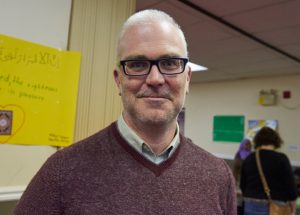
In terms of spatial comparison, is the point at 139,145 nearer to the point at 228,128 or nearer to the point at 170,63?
the point at 170,63

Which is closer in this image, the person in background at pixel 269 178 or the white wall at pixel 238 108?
the person in background at pixel 269 178

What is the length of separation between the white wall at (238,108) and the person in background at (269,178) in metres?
1.75

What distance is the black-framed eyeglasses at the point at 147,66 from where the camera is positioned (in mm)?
768

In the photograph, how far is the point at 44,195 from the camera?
2.28 feet

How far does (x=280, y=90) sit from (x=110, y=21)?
3.51 m

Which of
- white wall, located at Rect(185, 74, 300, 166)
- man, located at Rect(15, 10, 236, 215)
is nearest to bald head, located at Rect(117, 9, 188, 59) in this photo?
man, located at Rect(15, 10, 236, 215)

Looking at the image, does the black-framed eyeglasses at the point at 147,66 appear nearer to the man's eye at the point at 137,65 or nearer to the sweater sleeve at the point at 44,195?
the man's eye at the point at 137,65

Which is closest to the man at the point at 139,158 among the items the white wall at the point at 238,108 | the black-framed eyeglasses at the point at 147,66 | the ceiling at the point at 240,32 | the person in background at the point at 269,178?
the black-framed eyeglasses at the point at 147,66

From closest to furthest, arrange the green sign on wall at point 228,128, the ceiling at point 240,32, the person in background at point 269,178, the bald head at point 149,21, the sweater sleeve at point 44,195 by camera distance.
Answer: the sweater sleeve at point 44,195 → the bald head at point 149,21 → the ceiling at point 240,32 → the person in background at point 269,178 → the green sign on wall at point 228,128

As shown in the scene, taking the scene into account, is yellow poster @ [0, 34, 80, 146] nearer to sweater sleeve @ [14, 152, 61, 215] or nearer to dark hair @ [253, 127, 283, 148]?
sweater sleeve @ [14, 152, 61, 215]

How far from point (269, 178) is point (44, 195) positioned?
2151mm

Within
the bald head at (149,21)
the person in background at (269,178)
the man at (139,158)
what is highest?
the bald head at (149,21)

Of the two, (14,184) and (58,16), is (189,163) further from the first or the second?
(58,16)

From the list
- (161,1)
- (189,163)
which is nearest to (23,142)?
(189,163)
